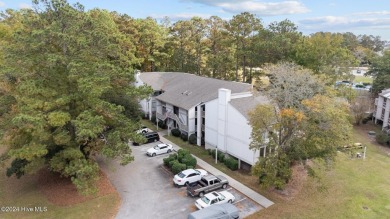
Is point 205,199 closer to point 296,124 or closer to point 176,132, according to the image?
point 296,124

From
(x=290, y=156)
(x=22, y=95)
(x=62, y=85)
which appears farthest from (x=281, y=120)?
(x=22, y=95)

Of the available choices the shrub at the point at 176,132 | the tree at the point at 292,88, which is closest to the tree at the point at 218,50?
the shrub at the point at 176,132

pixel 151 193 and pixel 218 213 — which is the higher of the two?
pixel 218 213

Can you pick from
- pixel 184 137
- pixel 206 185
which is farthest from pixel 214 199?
pixel 184 137

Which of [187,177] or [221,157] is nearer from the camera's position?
[187,177]

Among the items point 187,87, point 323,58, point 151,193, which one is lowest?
point 151,193
